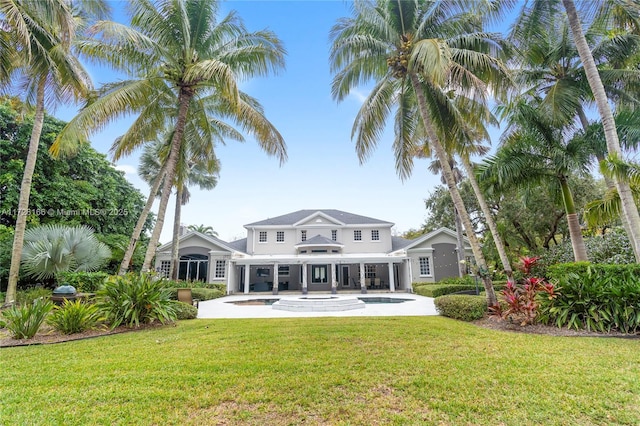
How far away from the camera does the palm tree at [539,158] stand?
1103cm

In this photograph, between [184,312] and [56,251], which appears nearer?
[184,312]

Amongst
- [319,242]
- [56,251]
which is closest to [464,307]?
[319,242]

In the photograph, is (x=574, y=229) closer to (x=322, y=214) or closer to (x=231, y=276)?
(x=322, y=214)

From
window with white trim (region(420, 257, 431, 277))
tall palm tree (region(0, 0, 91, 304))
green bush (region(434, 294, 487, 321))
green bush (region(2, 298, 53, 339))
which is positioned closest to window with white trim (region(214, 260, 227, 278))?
tall palm tree (region(0, 0, 91, 304))

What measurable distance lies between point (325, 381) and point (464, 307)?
7.71 m

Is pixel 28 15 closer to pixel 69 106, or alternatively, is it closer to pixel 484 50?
pixel 69 106

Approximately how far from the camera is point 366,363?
530 cm

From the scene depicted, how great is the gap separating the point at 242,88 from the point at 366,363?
12747mm

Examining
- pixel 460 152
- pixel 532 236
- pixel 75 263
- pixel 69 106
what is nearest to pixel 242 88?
pixel 69 106

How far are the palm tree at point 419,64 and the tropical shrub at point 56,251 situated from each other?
47.0ft

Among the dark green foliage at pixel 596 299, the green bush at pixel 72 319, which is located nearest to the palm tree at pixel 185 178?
the green bush at pixel 72 319

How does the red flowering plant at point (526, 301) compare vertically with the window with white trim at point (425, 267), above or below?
below

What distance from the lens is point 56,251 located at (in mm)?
13695

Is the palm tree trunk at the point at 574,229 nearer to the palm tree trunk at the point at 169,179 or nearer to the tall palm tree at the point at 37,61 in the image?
the palm tree trunk at the point at 169,179
